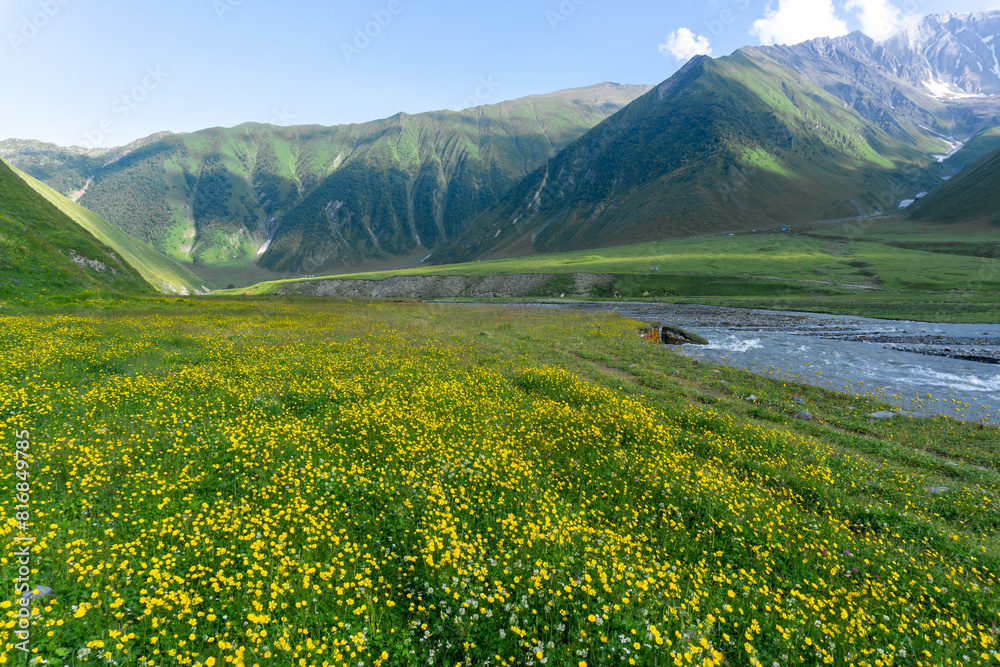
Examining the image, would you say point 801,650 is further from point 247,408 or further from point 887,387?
point 887,387

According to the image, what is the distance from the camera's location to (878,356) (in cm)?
3106

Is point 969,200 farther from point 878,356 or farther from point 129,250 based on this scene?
point 129,250

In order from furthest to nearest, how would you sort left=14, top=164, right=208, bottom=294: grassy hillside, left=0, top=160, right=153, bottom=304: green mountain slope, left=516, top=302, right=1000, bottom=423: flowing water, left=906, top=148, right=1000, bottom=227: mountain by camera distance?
left=906, top=148, right=1000, bottom=227: mountain
left=14, top=164, right=208, bottom=294: grassy hillside
left=0, top=160, right=153, bottom=304: green mountain slope
left=516, top=302, right=1000, bottom=423: flowing water

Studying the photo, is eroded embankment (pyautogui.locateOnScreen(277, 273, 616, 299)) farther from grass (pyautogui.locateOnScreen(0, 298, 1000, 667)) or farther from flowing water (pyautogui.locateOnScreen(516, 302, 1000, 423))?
grass (pyautogui.locateOnScreen(0, 298, 1000, 667))

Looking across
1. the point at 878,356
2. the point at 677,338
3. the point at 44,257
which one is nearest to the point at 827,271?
the point at 878,356

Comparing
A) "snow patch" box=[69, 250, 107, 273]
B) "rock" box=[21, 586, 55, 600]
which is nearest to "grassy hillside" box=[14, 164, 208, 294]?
"snow patch" box=[69, 250, 107, 273]

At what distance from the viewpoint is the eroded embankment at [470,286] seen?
375 ft

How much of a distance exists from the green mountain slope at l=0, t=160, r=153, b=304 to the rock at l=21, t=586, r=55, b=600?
41.9 meters

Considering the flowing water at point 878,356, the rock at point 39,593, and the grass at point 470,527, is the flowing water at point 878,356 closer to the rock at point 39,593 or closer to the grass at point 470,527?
the grass at point 470,527

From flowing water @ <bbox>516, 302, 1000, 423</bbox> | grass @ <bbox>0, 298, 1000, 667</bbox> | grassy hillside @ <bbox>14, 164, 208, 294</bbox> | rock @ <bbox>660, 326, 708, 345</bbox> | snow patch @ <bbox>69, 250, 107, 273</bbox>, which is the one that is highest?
grassy hillside @ <bbox>14, 164, 208, 294</bbox>

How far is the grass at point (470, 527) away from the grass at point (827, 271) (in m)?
58.3

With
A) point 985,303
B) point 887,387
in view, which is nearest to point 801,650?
point 887,387

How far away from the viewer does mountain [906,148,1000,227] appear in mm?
157375

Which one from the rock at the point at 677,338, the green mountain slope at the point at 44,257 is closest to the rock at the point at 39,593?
the rock at the point at 677,338
